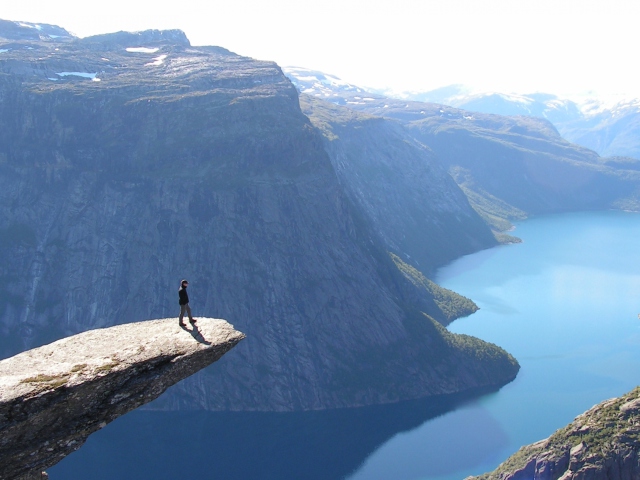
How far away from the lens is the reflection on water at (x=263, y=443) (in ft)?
364

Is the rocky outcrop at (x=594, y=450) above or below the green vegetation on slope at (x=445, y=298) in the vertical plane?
above

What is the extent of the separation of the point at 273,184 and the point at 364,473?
78.7 metres

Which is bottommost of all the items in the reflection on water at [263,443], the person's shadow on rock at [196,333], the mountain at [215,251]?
the reflection on water at [263,443]

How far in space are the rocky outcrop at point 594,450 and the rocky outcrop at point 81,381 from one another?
4476cm

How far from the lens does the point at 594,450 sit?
183 feet

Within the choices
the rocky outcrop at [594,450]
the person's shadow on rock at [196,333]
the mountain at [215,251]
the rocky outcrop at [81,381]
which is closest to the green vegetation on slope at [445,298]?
the mountain at [215,251]

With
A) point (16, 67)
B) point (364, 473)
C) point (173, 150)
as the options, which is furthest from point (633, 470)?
point (16, 67)

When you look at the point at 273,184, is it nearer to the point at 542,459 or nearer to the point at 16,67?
the point at 16,67

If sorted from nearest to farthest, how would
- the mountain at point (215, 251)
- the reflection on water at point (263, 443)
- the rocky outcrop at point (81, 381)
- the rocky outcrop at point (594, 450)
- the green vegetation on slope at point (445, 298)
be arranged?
the rocky outcrop at point (81, 381) → the rocky outcrop at point (594, 450) → the reflection on water at point (263, 443) → the mountain at point (215, 251) → the green vegetation on slope at point (445, 298)

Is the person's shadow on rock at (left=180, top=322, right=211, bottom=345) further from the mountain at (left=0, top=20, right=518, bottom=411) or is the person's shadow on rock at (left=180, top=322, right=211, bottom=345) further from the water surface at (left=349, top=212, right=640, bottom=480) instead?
the mountain at (left=0, top=20, right=518, bottom=411)

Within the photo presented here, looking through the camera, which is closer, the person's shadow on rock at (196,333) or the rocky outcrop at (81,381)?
the rocky outcrop at (81,381)

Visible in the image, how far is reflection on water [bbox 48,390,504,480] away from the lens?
111m

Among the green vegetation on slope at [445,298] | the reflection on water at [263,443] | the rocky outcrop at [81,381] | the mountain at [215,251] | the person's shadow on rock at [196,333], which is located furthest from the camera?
the green vegetation on slope at [445,298]

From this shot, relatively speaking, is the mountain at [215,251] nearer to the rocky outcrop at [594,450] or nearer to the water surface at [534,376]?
the water surface at [534,376]
